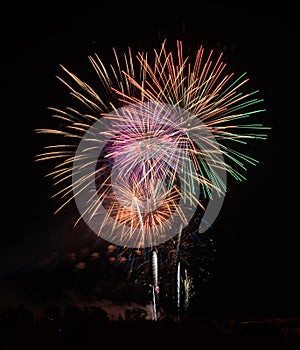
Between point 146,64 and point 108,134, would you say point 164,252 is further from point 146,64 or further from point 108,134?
point 146,64

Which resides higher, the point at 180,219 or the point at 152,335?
the point at 180,219

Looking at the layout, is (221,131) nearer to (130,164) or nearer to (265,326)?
(130,164)

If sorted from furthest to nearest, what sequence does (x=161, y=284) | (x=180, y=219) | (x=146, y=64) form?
(x=161, y=284) → (x=180, y=219) → (x=146, y=64)

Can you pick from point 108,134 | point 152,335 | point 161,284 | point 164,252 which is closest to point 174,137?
point 108,134

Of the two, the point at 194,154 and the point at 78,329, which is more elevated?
the point at 194,154

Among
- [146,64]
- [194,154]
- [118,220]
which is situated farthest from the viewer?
[118,220]

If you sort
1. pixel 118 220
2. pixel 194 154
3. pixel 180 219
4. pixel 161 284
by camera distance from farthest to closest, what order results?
pixel 161 284, pixel 180 219, pixel 118 220, pixel 194 154

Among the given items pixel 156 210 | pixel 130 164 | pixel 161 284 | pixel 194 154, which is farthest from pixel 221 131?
pixel 161 284

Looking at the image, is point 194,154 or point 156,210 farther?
point 156,210

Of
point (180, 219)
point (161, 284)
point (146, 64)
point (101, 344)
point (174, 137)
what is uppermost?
point (146, 64)
